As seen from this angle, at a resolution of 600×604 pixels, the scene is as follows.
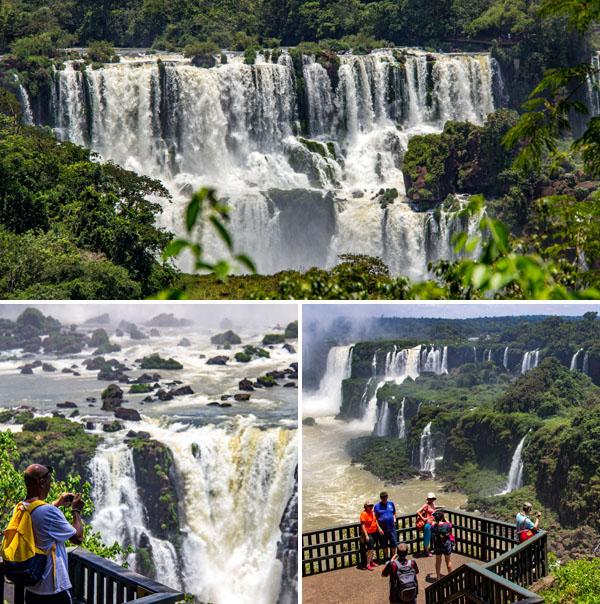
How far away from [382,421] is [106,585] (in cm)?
191

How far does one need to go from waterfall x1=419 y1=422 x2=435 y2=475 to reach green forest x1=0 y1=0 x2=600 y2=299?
796 millimetres

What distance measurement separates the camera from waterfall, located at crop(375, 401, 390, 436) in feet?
14.8

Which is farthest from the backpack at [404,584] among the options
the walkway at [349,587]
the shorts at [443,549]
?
the shorts at [443,549]

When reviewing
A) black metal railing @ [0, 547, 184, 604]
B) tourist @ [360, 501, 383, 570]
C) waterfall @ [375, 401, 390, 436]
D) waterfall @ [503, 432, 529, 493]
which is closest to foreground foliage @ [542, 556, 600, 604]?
waterfall @ [503, 432, 529, 493]

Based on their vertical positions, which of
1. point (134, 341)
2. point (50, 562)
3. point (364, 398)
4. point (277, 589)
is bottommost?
point (277, 589)

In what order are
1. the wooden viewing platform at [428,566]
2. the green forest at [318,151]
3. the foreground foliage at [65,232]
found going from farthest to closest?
the foreground foliage at [65,232]
the wooden viewing platform at [428,566]
the green forest at [318,151]

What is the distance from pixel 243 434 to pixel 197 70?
78.2 ft

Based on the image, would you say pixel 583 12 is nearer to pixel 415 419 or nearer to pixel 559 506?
pixel 415 419

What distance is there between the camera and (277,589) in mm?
4273

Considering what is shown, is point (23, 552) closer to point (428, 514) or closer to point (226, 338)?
point (226, 338)

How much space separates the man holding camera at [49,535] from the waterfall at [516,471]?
259cm

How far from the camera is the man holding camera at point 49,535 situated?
280 cm

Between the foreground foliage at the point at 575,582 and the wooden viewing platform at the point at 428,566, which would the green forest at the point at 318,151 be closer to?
the wooden viewing platform at the point at 428,566

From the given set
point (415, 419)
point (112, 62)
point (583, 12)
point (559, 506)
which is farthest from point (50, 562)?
point (112, 62)
